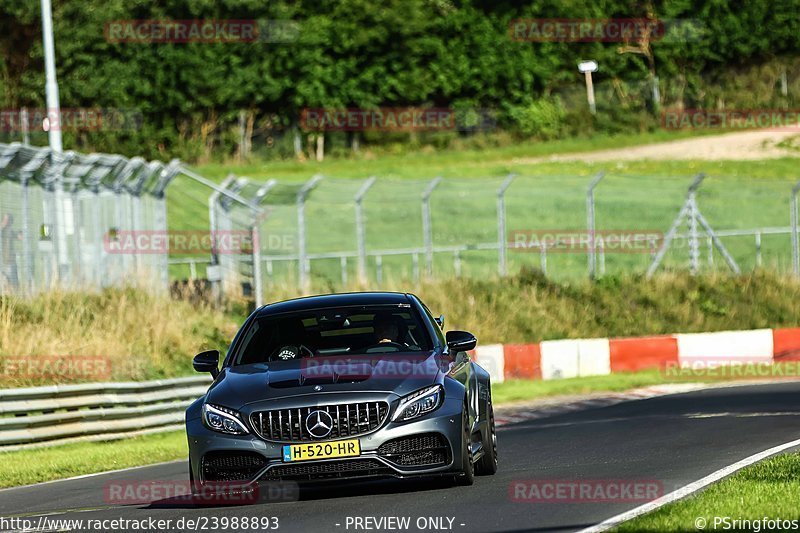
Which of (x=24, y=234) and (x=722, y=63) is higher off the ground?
(x=722, y=63)

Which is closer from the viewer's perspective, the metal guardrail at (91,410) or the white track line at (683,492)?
the white track line at (683,492)

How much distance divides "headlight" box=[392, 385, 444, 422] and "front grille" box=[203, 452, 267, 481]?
36.3 inches

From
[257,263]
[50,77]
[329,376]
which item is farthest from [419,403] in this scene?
[50,77]

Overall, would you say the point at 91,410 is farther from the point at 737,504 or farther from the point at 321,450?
the point at 737,504

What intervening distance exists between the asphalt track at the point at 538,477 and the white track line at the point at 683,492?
0.32 ft

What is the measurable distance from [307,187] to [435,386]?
16.5 meters

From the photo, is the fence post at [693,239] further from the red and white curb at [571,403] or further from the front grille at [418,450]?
the front grille at [418,450]

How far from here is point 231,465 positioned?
33.7 feet

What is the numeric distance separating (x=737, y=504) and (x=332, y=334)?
3.79m

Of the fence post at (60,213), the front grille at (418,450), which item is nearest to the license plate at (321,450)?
the front grille at (418,450)

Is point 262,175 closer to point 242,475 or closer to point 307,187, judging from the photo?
point 307,187

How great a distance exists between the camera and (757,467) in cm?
1085

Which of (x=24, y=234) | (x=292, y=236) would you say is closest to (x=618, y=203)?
(x=292, y=236)

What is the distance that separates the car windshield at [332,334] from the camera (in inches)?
448
